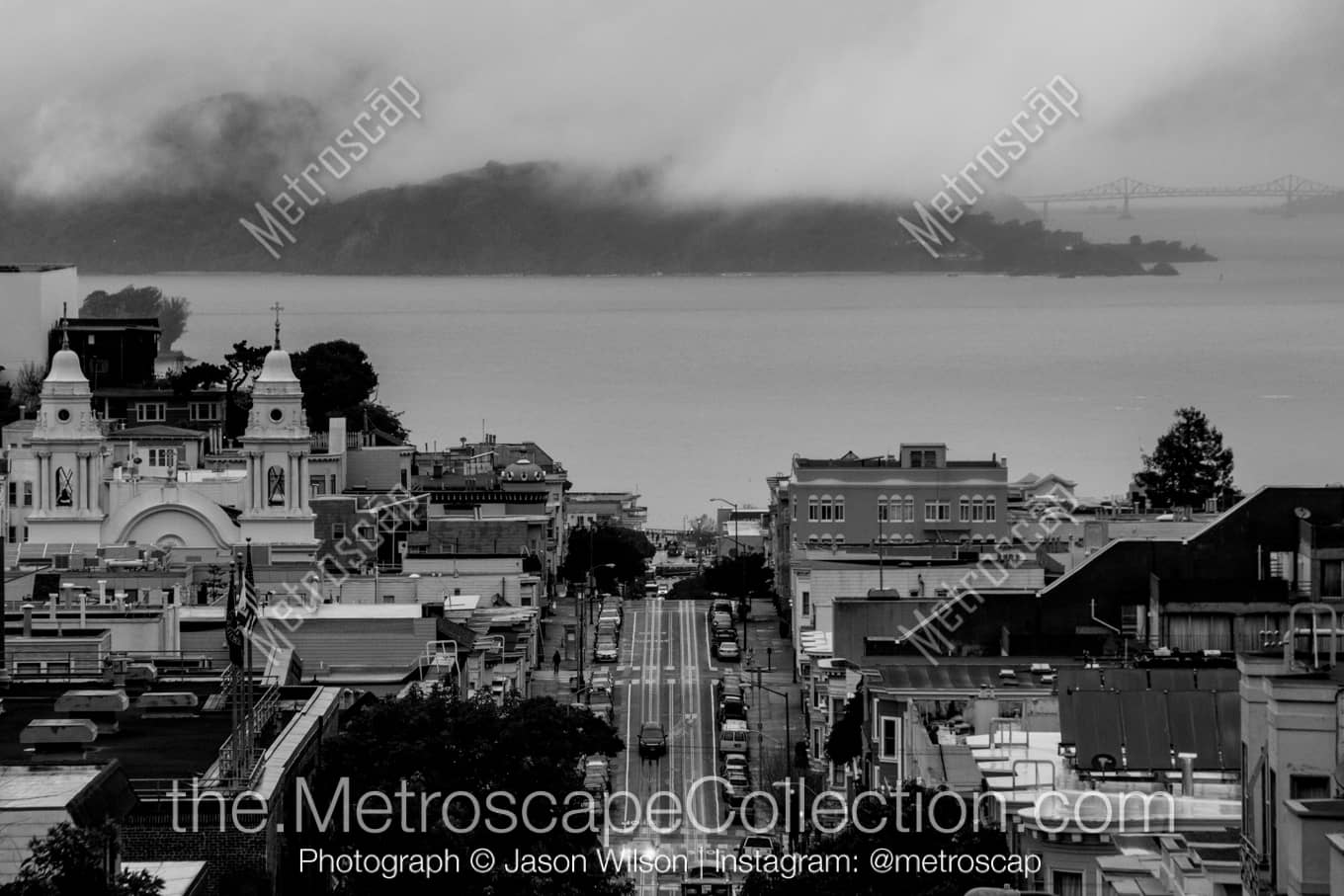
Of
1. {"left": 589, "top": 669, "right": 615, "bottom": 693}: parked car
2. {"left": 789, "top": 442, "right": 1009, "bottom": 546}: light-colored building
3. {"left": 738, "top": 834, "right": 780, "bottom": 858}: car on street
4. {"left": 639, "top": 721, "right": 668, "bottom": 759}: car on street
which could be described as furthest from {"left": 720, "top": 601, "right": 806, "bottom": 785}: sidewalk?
{"left": 738, "top": 834, "right": 780, "bottom": 858}: car on street

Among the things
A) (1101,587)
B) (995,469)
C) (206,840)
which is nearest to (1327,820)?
(206,840)

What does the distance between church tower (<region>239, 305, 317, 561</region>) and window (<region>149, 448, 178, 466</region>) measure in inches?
816

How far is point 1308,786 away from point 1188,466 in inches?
3969

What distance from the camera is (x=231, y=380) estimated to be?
460 ft

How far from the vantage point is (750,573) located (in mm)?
103062

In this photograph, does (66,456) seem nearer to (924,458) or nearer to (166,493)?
(166,493)

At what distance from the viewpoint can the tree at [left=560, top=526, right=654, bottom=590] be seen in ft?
367

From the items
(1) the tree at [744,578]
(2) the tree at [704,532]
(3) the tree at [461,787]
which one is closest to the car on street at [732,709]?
(1) the tree at [744,578]

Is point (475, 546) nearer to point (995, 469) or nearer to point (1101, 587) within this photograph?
point (995, 469)

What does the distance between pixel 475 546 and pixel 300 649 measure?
37517mm

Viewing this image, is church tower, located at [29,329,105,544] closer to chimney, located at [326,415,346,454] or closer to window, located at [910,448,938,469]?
chimney, located at [326,415,346,454]

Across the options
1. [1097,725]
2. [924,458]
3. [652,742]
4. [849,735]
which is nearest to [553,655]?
[652,742]

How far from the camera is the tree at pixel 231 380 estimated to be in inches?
5399

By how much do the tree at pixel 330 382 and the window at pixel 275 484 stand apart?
37.1 meters
